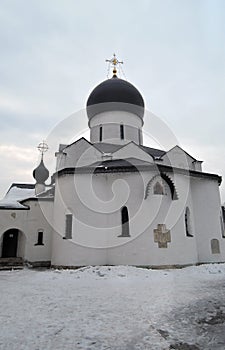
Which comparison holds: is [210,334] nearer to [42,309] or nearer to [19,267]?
[42,309]

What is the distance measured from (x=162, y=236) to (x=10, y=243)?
10172 millimetres

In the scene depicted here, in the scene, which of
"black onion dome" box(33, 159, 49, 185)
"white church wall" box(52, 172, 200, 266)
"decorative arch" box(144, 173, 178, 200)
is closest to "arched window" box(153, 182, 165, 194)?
"white church wall" box(52, 172, 200, 266)

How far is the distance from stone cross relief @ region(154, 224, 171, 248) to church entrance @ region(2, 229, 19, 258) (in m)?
9.62

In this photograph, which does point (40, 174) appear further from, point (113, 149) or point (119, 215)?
point (119, 215)

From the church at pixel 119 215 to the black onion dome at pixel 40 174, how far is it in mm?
3642

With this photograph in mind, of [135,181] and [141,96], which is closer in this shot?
[135,181]

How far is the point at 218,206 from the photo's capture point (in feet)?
47.2

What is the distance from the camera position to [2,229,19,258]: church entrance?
16.3 m

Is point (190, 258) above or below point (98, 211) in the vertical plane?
below

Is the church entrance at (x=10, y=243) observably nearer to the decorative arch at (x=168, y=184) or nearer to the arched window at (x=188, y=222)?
the decorative arch at (x=168, y=184)

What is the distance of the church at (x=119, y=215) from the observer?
39.1 ft

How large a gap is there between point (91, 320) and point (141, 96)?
16579mm

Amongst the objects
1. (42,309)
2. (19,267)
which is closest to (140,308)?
(42,309)

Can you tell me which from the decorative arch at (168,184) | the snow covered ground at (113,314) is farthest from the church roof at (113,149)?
the snow covered ground at (113,314)
